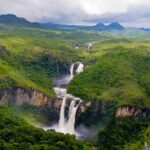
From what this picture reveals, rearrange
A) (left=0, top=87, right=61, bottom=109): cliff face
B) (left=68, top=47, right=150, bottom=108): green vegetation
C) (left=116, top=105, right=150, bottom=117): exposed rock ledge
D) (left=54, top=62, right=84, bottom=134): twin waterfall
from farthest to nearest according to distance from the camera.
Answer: (left=68, top=47, right=150, bottom=108): green vegetation
(left=0, top=87, right=61, bottom=109): cliff face
(left=54, top=62, right=84, bottom=134): twin waterfall
(left=116, top=105, right=150, bottom=117): exposed rock ledge

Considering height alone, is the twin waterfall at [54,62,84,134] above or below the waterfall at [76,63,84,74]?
below

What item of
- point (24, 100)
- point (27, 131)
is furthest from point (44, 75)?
point (27, 131)

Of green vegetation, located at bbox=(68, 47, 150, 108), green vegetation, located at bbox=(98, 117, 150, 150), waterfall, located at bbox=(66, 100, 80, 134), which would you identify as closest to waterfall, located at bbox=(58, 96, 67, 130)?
waterfall, located at bbox=(66, 100, 80, 134)

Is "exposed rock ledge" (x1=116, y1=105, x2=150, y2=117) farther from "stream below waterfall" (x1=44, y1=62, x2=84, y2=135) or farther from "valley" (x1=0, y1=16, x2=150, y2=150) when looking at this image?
"stream below waterfall" (x1=44, y1=62, x2=84, y2=135)

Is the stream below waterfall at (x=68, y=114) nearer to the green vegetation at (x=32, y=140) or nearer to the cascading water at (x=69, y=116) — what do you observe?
the cascading water at (x=69, y=116)

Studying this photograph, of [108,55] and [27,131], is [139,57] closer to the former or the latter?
[108,55]

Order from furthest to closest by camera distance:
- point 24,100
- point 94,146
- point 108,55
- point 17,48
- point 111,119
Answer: point 17,48 → point 108,55 → point 24,100 → point 111,119 → point 94,146

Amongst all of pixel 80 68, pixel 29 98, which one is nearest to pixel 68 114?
pixel 29 98

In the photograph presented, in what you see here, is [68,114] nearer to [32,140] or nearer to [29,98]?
[29,98]

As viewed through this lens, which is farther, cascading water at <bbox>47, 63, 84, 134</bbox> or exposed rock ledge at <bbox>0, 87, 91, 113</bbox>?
exposed rock ledge at <bbox>0, 87, 91, 113</bbox>
